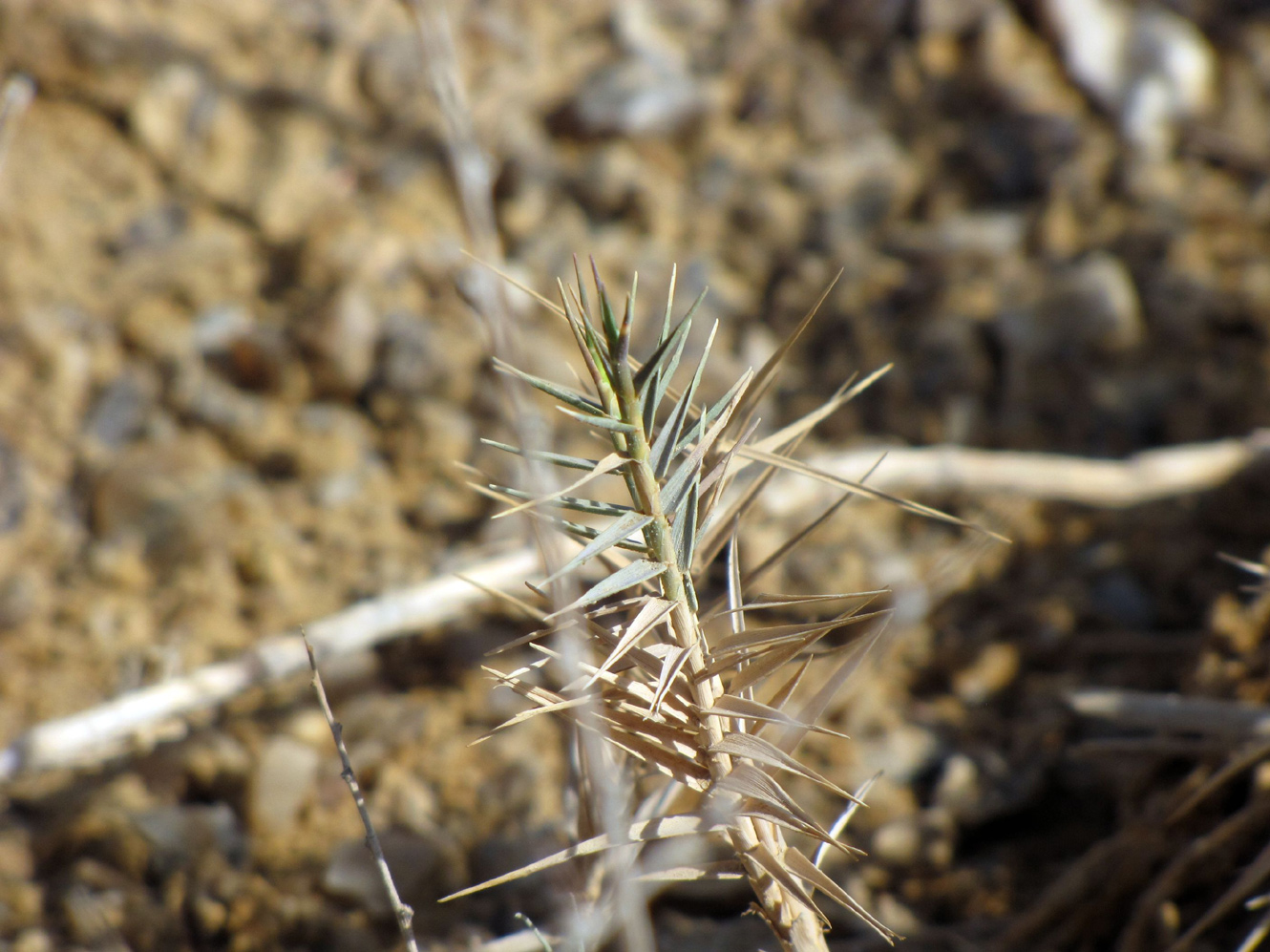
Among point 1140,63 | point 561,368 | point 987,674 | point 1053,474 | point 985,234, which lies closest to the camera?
point 987,674

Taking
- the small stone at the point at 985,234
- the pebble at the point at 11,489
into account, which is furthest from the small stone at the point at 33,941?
the small stone at the point at 985,234

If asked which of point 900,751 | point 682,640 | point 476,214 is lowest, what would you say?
point 900,751

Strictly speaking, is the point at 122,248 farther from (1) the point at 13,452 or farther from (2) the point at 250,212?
(1) the point at 13,452

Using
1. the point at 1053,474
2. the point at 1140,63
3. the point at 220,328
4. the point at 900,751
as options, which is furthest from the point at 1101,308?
the point at 220,328

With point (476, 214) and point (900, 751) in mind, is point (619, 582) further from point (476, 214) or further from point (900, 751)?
point (900, 751)

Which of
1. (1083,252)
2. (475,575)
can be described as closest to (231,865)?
(475,575)

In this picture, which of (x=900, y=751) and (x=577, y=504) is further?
(x=900, y=751)
